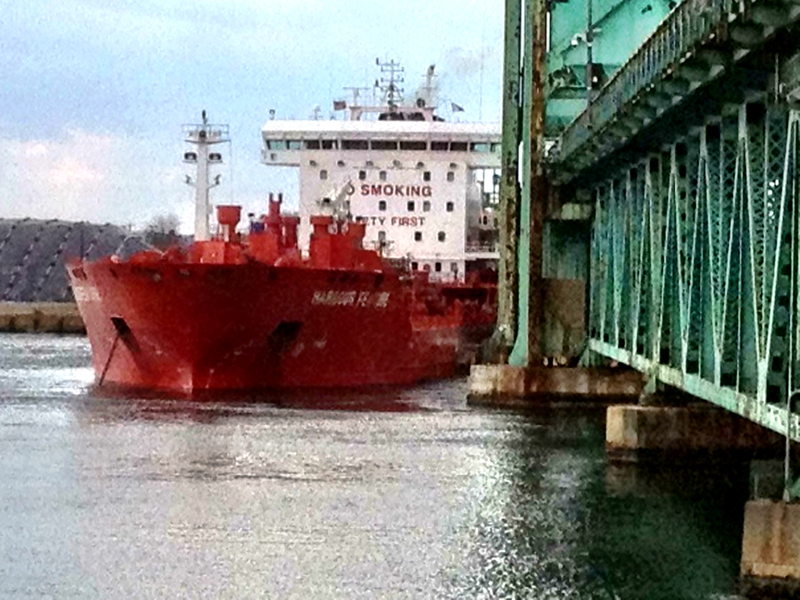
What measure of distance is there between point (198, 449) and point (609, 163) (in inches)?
332

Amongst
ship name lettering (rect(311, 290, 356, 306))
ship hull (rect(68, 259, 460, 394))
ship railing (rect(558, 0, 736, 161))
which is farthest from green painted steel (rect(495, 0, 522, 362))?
ship railing (rect(558, 0, 736, 161))

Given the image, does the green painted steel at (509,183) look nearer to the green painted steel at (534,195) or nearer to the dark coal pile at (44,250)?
the green painted steel at (534,195)

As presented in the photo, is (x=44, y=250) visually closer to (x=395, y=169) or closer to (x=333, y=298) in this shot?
(x=395, y=169)

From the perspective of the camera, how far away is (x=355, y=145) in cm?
5672

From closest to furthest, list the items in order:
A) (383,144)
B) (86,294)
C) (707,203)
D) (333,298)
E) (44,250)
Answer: (707,203), (333,298), (86,294), (383,144), (44,250)

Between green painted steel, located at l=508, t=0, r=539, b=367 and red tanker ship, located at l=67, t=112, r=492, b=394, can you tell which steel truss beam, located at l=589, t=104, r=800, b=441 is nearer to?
green painted steel, located at l=508, t=0, r=539, b=367

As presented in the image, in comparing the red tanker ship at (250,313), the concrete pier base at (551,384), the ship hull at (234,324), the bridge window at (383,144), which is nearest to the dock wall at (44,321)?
the bridge window at (383,144)

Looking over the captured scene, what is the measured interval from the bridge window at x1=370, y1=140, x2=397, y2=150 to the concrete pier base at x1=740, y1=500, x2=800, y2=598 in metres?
42.4

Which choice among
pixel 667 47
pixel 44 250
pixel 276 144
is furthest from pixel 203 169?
pixel 44 250

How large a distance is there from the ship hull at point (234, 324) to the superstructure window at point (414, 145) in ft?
42.2

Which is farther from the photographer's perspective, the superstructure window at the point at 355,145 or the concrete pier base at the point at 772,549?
the superstructure window at the point at 355,145

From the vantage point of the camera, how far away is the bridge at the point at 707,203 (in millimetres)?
15172

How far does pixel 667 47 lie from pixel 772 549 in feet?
22.3

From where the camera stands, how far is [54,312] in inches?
3942
